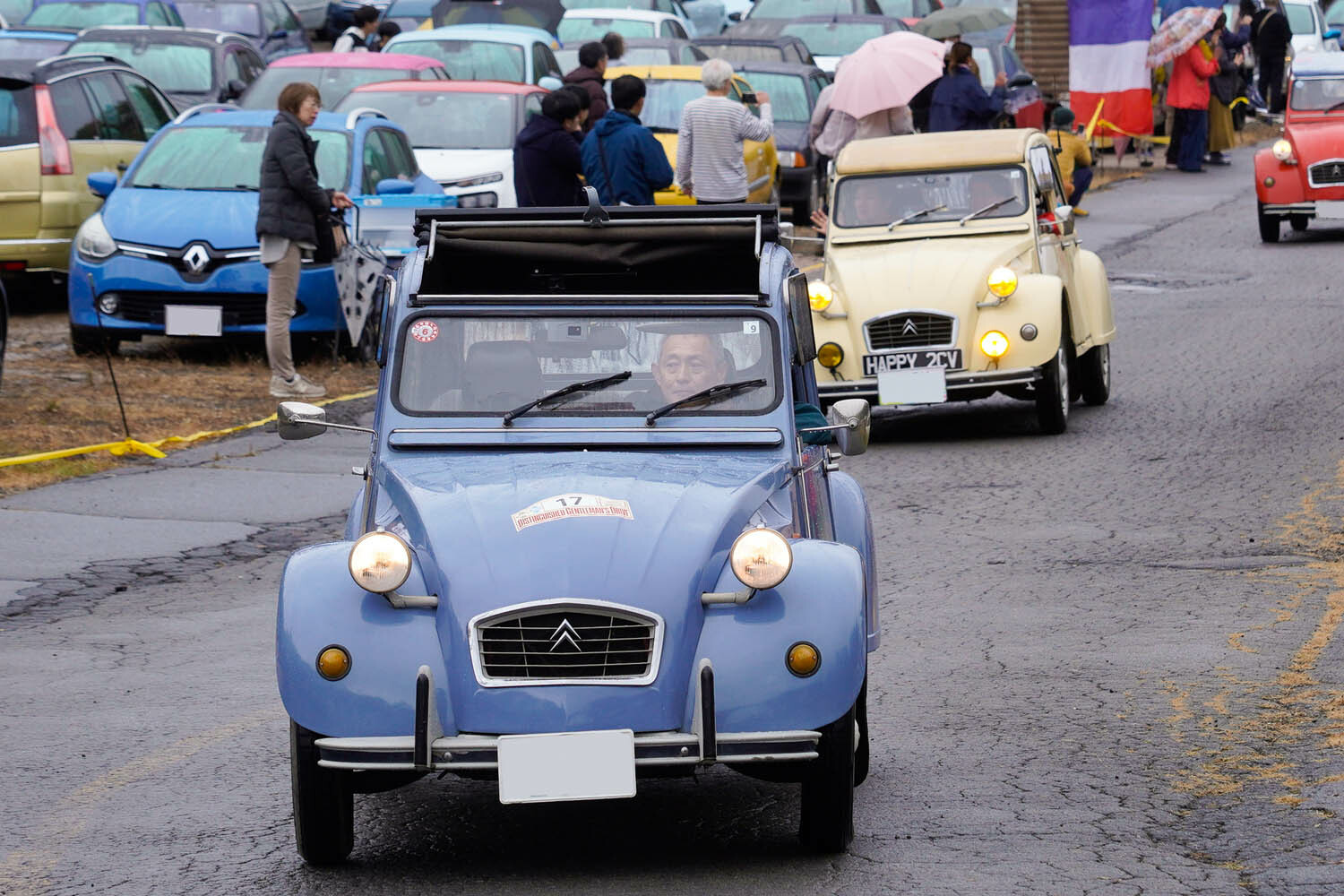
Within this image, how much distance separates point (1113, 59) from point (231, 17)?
42.7 ft

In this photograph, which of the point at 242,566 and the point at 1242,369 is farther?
the point at 1242,369

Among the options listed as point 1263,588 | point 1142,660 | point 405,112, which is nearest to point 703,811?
point 1142,660

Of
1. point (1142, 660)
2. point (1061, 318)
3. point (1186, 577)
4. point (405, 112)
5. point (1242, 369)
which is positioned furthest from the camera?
point (405, 112)

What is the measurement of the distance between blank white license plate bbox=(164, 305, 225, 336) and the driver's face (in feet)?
31.1

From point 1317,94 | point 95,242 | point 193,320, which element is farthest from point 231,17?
point 193,320

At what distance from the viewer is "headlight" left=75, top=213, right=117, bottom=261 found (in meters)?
16.1

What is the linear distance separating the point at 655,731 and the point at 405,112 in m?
15.7

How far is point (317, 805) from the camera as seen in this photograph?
574cm

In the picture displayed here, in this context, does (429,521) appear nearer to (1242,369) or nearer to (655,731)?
(655,731)

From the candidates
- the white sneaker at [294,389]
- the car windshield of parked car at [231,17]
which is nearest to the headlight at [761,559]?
the white sneaker at [294,389]

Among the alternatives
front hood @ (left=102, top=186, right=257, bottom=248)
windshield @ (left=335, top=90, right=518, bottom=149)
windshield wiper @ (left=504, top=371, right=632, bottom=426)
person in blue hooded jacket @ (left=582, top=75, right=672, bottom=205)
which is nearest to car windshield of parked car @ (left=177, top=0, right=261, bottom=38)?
windshield @ (left=335, top=90, right=518, bottom=149)

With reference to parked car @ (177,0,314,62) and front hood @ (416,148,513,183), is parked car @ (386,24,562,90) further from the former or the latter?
parked car @ (177,0,314,62)

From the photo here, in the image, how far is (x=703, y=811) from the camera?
635 centimetres

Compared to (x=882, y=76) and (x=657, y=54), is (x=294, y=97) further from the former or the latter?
(x=657, y=54)
